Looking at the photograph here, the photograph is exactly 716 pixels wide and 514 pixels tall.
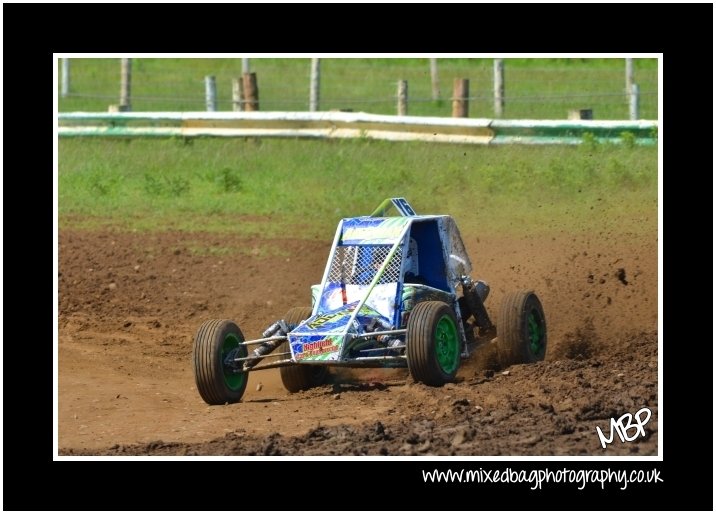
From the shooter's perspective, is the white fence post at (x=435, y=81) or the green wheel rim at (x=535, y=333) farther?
the white fence post at (x=435, y=81)

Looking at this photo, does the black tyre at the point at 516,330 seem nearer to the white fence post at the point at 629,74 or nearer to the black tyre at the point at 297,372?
the black tyre at the point at 297,372

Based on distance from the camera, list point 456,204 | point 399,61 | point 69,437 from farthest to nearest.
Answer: point 399,61 < point 456,204 < point 69,437

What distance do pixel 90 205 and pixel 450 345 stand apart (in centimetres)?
866

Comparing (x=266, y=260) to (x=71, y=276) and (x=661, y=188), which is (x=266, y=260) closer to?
(x=71, y=276)

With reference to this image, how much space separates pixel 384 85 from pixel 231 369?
11870mm

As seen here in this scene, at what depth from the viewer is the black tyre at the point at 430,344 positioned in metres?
9.48

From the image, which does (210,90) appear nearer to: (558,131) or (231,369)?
(558,131)

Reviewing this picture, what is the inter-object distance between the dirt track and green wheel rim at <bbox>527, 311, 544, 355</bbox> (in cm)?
19

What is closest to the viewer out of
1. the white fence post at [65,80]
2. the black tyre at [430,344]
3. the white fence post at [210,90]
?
the black tyre at [430,344]

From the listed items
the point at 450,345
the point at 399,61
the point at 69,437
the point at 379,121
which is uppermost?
the point at 399,61

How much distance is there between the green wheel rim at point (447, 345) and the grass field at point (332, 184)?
4.97 meters

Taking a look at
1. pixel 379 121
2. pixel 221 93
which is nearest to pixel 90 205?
pixel 379 121

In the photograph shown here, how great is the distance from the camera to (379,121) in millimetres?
17906

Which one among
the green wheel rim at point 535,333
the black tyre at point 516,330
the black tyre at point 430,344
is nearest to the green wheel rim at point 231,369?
the black tyre at point 430,344
